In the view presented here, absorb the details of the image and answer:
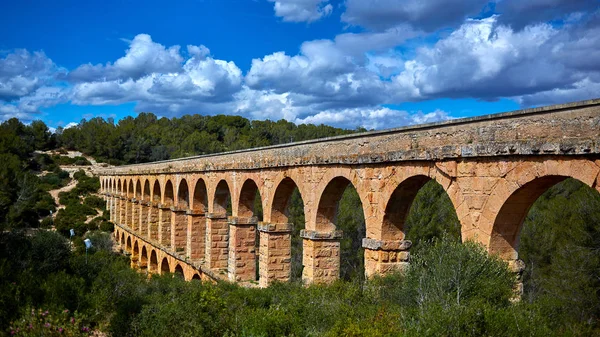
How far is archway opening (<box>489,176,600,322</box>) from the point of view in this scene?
7.54 meters

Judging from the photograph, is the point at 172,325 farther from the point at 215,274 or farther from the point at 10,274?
the point at 215,274

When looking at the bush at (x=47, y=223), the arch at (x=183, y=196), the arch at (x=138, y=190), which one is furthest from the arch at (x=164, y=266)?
the bush at (x=47, y=223)

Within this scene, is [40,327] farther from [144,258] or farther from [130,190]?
A: [130,190]

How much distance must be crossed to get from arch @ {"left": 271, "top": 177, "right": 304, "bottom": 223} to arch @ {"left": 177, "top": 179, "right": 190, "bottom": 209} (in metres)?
8.77

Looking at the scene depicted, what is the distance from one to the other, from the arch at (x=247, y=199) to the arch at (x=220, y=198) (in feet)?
5.68

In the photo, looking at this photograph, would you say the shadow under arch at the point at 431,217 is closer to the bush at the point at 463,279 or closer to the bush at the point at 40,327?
the bush at the point at 463,279

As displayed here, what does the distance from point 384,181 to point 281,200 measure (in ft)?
15.8

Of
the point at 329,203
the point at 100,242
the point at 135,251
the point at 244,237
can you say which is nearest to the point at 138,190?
the point at 135,251

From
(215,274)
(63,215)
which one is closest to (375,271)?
(215,274)

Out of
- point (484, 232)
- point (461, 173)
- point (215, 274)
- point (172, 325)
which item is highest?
point (461, 173)

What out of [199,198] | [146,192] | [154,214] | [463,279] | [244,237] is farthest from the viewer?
[146,192]

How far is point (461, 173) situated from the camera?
26.2ft

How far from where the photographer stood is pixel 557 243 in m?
15.5

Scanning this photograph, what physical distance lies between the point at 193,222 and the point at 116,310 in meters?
11.3
